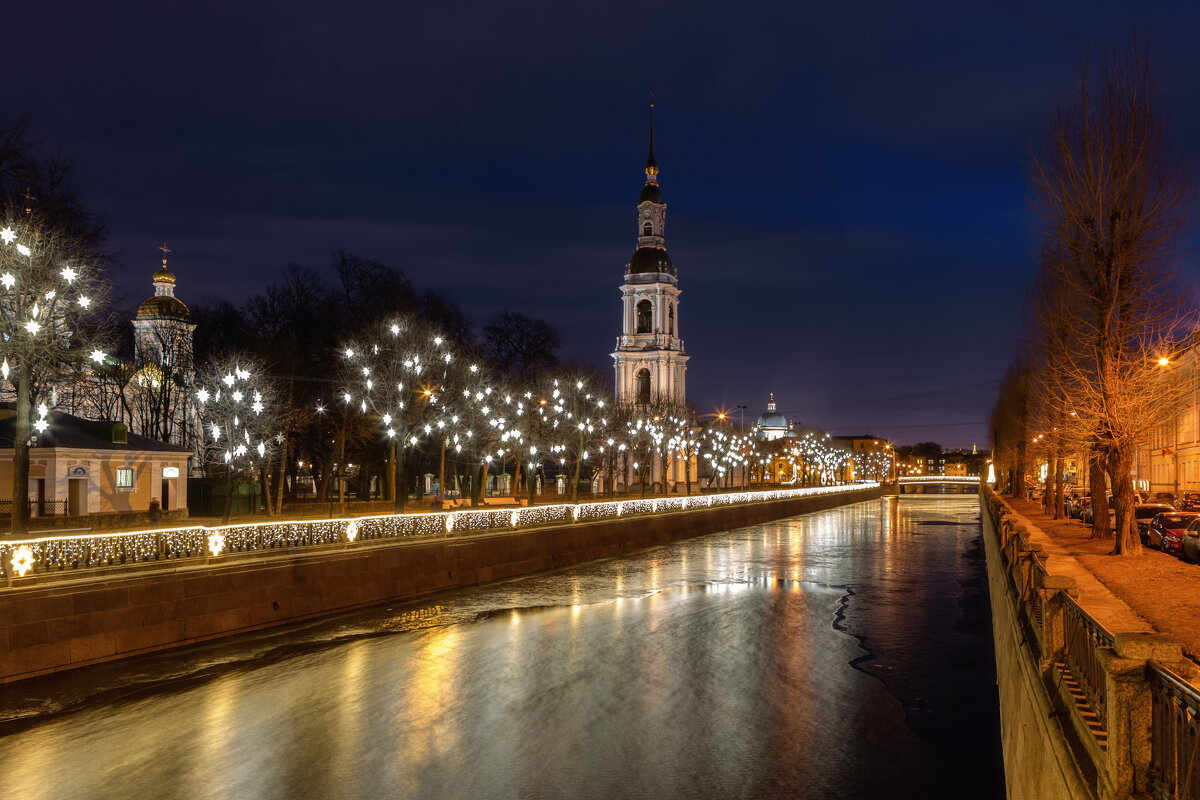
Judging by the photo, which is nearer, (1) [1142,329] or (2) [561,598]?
(1) [1142,329]

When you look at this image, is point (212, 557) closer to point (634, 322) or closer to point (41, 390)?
point (41, 390)

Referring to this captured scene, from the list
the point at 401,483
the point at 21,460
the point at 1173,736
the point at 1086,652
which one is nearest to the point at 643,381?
the point at 401,483

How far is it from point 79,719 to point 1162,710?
15.8m

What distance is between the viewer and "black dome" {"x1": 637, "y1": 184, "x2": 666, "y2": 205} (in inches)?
4621

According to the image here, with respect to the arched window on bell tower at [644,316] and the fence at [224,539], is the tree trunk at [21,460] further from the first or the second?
the arched window on bell tower at [644,316]

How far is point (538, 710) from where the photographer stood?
16.4 m

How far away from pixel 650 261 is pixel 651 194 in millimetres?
9075

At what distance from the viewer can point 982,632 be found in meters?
24.8

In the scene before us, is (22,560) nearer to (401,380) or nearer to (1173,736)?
(1173,736)

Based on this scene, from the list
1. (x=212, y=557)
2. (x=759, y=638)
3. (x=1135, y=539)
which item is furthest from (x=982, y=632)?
(x=212, y=557)

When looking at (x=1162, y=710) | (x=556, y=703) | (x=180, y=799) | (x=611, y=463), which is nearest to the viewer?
(x=1162, y=710)

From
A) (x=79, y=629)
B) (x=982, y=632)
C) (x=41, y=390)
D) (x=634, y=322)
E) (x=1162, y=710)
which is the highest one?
(x=634, y=322)

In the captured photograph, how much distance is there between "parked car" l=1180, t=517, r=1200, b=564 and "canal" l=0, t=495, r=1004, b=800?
224 inches

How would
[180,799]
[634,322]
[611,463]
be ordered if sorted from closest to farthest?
[180,799], [611,463], [634,322]
